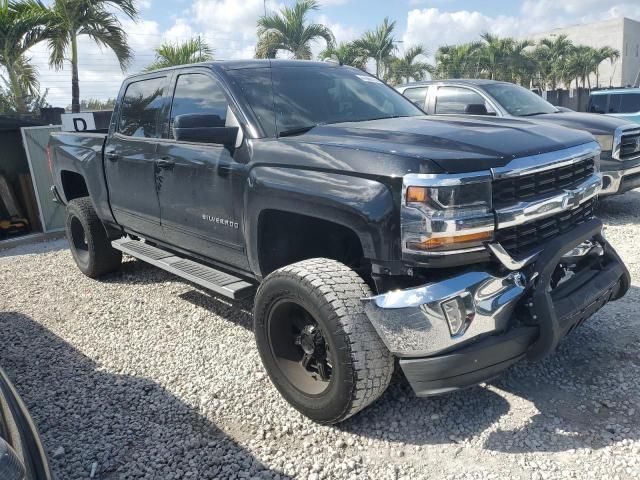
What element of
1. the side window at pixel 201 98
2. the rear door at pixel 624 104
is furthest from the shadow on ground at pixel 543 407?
the rear door at pixel 624 104

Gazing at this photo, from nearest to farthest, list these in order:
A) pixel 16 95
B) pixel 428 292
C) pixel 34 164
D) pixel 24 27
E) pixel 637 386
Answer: pixel 428 292 < pixel 637 386 < pixel 34 164 < pixel 24 27 < pixel 16 95

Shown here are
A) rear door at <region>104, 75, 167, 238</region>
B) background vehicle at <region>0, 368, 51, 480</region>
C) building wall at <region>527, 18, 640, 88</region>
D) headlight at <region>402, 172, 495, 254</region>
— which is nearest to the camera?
background vehicle at <region>0, 368, 51, 480</region>

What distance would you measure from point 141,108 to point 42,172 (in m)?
4.21

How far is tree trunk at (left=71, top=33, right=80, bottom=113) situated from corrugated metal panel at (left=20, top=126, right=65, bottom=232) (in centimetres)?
518

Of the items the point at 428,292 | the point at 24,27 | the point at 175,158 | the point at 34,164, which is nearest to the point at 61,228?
the point at 34,164

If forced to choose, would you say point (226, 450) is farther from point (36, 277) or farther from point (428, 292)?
point (36, 277)

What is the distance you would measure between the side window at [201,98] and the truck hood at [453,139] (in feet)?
2.16

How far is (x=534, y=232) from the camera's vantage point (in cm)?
276

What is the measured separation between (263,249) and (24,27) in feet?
35.2

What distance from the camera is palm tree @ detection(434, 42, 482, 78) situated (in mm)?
28938

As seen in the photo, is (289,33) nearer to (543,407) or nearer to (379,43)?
(379,43)

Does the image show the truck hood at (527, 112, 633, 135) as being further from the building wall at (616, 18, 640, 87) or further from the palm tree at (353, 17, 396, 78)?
the building wall at (616, 18, 640, 87)

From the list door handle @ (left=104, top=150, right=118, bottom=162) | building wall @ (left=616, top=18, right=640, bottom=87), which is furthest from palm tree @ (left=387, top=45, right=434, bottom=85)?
building wall @ (left=616, top=18, right=640, bottom=87)

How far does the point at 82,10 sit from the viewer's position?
38.8 feet
